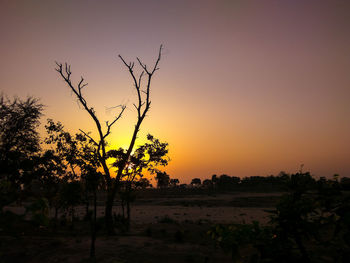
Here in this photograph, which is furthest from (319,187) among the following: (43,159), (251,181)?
(251,181)

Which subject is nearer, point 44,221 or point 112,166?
point 44,221

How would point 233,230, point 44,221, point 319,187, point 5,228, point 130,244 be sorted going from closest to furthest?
1. point 44,221
2. point 5,228
3. point 319,187
4. point 233,230
5. point 130,244

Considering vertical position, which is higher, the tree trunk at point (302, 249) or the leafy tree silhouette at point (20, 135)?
the leafy tree silhouette at point (20, 135)

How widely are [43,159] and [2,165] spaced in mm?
4030

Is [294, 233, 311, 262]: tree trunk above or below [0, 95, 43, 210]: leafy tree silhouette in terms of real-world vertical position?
below

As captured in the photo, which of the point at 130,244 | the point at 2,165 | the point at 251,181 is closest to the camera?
the point at 130,244

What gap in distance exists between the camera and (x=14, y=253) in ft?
41.9

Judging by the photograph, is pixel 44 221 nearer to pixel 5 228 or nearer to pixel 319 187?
pixel 5 228

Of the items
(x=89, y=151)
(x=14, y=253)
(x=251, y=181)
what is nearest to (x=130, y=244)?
(x=14, y=253)

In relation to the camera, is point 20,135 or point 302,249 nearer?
point 302,249

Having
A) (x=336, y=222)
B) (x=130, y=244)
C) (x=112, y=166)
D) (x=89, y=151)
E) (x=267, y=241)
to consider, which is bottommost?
(x=130, y=244)

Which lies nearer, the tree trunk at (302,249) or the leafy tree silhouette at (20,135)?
the tree trunk at (302,249)

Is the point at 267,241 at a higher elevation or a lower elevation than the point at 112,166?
Result: lower

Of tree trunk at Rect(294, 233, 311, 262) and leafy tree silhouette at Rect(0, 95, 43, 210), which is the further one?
leafy tree silhouette at Rect(0, 95, 43, 210)
